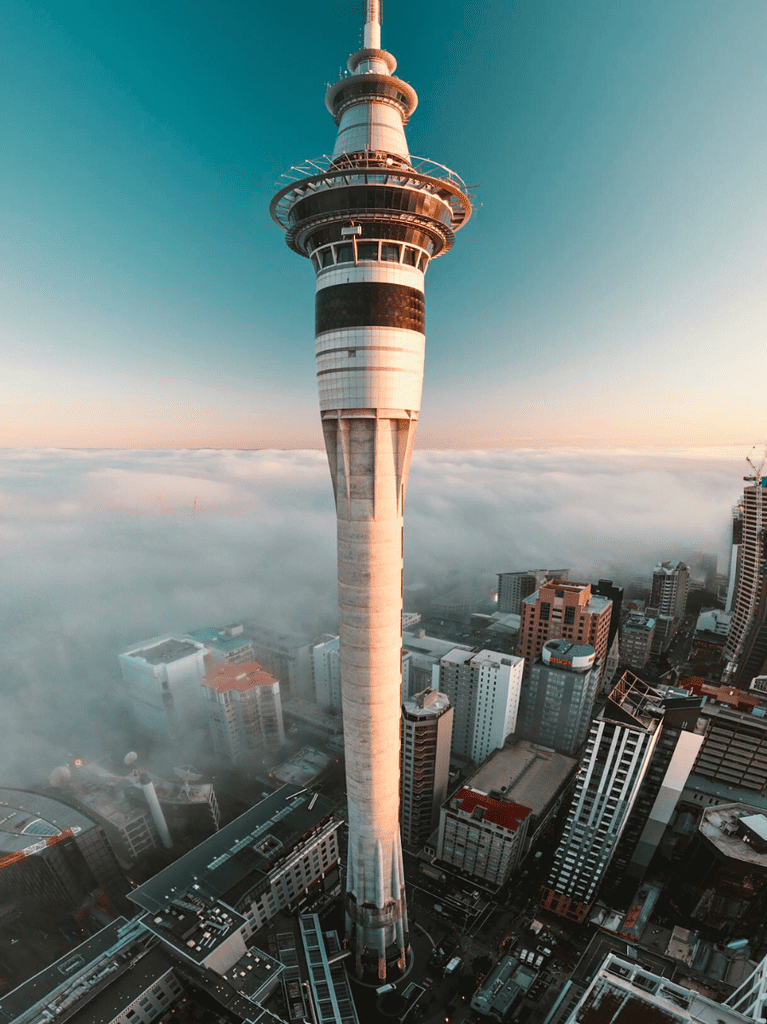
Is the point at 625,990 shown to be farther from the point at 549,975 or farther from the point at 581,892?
the point at 581,892

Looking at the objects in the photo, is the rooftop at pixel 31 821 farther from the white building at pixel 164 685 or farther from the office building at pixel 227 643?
the office building at pixel 227 643

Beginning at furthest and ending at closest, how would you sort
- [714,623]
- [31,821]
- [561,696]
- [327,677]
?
[714,623]
[327,677]
[561,696]
[31,821]

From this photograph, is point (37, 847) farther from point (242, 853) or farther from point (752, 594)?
point (752, 594)

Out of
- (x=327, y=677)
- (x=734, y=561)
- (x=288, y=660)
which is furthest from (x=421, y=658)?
(x=734, y=561)

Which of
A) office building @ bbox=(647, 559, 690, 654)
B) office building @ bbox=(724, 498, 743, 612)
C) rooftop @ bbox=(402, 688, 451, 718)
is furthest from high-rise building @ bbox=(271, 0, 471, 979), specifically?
office building @ bbox=(724, 498, 743, 612)

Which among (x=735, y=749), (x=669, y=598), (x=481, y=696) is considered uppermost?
(x=481, y=696)

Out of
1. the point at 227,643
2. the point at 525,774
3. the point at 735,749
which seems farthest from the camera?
the point at 227,643

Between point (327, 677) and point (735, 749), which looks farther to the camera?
point (327, 677)
